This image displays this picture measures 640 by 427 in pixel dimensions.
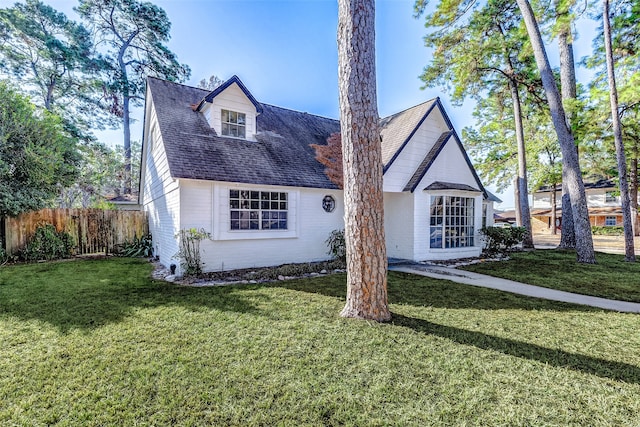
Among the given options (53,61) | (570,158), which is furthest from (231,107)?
(53,61)

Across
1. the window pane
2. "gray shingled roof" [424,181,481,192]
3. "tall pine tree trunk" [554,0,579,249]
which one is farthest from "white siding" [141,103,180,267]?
"tall pine tree trunk" [554,0,579,249]

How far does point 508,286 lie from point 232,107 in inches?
384

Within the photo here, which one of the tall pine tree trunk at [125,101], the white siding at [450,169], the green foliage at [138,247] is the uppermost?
the tall pine tree trunk at [125,101]

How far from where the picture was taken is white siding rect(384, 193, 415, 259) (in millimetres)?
10484

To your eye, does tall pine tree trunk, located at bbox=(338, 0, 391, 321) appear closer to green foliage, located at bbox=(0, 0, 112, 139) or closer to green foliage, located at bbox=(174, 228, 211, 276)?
green foliage, located at bbox=(174, 228, 211, 276)

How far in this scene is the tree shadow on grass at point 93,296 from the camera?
4.61 metres

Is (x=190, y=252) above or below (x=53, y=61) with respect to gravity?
below

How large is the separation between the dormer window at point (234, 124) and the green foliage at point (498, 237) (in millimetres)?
10056

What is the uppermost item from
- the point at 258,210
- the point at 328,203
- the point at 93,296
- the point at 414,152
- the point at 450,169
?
the point at 414,152

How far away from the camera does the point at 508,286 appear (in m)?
6.84

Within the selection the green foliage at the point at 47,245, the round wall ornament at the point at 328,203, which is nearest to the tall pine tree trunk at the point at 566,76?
the round wall ornament at the point at 328,203

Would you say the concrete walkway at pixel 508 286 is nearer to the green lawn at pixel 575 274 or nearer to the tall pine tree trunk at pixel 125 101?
the green lawn at pixel 575 274

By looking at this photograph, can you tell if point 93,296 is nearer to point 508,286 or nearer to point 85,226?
point 85,226

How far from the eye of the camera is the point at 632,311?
5023 millimetres
